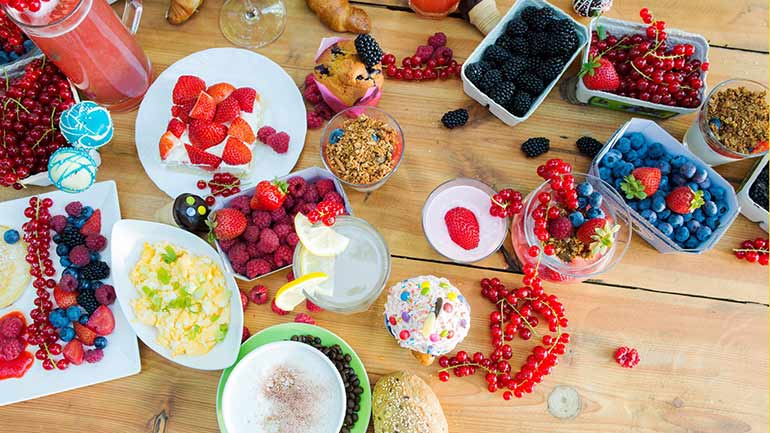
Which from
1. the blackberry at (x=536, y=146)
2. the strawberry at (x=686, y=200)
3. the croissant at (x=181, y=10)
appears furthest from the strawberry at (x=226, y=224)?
the strawberry at (x=686, y=200)

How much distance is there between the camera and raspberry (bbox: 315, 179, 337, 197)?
4.40ft

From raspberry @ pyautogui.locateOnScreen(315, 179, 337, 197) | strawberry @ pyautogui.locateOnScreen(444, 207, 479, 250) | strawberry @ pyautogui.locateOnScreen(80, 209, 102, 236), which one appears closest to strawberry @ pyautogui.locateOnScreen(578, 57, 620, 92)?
strawberry @ pyautogui.locateOnScreen(444, 207, 479, 250)

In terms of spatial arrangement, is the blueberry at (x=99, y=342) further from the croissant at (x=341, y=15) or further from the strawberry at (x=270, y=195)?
the croissant at (x=341, y=15)

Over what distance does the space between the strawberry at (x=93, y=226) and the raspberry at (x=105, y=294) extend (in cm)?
14

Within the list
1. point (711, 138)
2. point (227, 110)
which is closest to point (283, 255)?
point (227, 110)

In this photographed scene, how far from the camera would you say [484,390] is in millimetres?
1338

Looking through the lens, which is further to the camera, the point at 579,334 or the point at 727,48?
the point at 727,48

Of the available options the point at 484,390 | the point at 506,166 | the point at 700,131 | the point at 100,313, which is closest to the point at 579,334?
the point at 484,390

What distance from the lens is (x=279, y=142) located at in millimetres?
1384

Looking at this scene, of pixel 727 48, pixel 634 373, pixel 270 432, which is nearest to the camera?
pixel 270 432

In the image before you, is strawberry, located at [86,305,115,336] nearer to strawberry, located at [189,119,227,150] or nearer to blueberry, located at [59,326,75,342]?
blueberry, located at [59,326,75,342]

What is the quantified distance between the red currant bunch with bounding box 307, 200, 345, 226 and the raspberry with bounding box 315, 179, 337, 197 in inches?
2.1

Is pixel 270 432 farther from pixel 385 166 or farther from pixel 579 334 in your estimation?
pixel 579 334

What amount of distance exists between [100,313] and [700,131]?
58.3 inches
